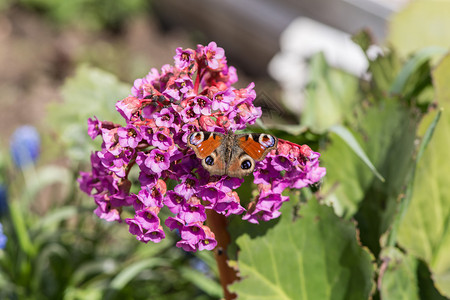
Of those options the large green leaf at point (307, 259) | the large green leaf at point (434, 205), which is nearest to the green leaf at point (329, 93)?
the large green leaf at point (434, 205)

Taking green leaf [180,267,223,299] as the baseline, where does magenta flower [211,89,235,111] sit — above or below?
above

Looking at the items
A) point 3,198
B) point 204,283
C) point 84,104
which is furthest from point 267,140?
point 3,198

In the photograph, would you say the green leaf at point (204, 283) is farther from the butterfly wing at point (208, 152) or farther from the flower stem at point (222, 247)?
the butterfly wing at point (208, 152)

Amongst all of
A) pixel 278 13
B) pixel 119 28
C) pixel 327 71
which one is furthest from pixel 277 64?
pixel 327 71

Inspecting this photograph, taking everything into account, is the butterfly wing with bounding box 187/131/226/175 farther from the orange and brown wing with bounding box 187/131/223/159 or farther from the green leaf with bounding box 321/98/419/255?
the green leaf with bounding box 321/98/419/255

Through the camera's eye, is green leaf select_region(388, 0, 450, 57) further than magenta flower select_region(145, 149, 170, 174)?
Yes

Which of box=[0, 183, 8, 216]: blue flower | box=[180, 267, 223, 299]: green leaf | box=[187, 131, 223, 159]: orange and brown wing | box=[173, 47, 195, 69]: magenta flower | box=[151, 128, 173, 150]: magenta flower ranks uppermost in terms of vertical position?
box=[173, 47, 195, 69]: magenta flower

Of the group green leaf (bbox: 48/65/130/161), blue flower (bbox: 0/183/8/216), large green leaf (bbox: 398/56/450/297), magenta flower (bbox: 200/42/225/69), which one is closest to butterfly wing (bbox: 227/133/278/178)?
magenta flower (bbox: 200/42/225/69)
